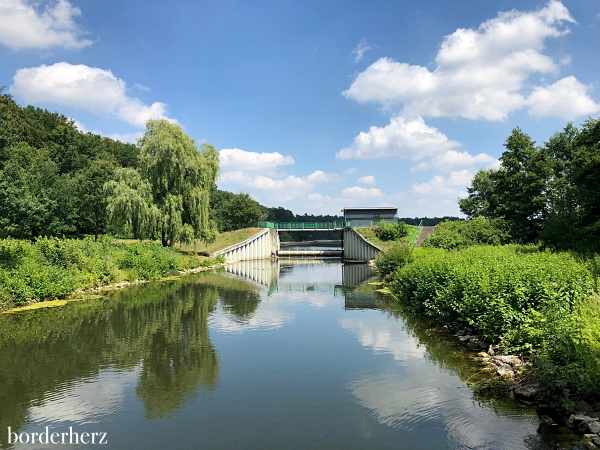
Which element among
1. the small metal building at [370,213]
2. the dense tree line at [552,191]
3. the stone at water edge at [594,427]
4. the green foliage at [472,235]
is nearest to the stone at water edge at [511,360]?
the stone at water edge at [594,427]

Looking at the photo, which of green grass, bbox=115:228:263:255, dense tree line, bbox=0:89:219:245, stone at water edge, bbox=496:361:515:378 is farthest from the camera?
green grass, bbox=115:228:263:255

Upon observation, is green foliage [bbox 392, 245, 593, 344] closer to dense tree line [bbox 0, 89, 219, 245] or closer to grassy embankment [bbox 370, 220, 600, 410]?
grassy embankment [bbox 370, 220, 600, 410]

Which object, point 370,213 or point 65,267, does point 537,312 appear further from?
point 370,213

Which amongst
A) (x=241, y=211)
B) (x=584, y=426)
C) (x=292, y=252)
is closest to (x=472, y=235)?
(x=584, y=426)

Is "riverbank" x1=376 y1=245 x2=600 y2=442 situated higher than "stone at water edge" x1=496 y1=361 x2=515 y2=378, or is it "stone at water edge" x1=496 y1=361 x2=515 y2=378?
"riverbank" x1=376 y1=245 x2=600 y2=442

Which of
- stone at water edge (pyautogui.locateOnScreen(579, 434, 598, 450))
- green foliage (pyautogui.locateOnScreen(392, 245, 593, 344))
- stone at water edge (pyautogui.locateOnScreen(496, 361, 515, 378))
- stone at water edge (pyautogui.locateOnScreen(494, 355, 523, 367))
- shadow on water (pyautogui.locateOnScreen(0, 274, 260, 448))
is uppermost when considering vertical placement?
green foliage (pyautogui.locateOnScreen(392, 245, 593, 344))

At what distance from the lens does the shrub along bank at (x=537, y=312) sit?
7.96 meters

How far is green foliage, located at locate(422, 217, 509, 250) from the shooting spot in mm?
32281

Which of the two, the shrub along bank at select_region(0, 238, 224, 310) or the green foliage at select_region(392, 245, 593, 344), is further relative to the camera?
the shrub along bank at select_region(0, 238, 224, 310)

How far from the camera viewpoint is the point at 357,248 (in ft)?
188

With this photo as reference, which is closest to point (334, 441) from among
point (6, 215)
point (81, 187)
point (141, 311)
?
point (141, 311)

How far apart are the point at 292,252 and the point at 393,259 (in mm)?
44944

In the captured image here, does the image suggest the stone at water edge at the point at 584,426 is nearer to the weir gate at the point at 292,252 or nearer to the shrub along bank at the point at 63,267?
the shrub along bank at the point at 63,267

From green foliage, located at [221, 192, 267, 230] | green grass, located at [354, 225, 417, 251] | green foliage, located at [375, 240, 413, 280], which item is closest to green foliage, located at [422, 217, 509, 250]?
green foliage, located at [375, 240, 413, 280]
